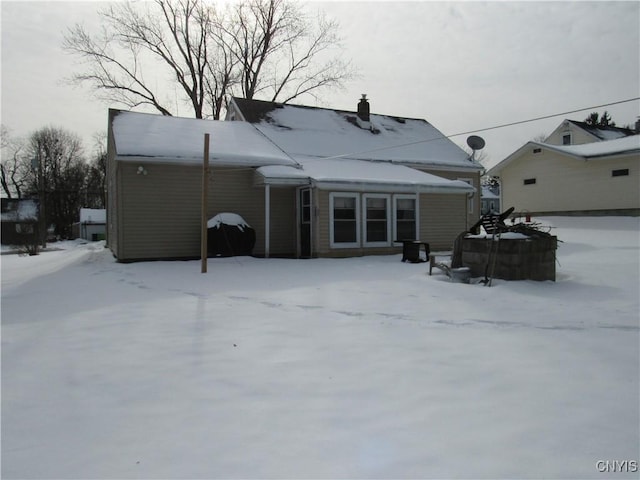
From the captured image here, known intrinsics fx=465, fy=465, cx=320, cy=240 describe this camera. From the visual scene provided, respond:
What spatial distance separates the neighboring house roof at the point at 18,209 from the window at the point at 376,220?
40.0 metres

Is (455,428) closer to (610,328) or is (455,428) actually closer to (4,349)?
(610,328)

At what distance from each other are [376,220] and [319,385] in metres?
10.5

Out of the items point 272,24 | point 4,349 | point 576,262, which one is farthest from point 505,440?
point 272,24

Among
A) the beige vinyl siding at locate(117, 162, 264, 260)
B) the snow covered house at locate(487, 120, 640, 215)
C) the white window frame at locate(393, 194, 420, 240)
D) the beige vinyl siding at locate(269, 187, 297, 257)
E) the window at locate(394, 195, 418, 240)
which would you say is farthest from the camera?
the snow covered house at locate(487, 120, 640, 215)

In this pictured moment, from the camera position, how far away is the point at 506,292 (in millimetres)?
7855

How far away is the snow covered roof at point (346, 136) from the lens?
673 inches

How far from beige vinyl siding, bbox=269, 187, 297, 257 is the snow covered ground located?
257 inches

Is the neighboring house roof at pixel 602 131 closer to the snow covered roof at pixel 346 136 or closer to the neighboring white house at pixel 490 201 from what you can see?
the neighboring white house at pixel 490 201

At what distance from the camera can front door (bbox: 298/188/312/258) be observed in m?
13.6

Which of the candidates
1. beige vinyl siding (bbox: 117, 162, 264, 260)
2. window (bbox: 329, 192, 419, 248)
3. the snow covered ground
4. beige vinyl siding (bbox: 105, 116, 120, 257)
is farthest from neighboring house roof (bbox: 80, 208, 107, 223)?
the snow covered ground

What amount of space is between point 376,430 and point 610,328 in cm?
406

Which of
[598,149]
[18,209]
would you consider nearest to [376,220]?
[598,149]

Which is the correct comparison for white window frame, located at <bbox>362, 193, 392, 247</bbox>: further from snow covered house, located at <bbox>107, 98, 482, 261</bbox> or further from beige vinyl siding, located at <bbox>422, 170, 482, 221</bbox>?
beige vinyl siding, located at <bbox>422, 170, 482, 221</bbox>

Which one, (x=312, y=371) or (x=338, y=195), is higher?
(x=338, y=195)
